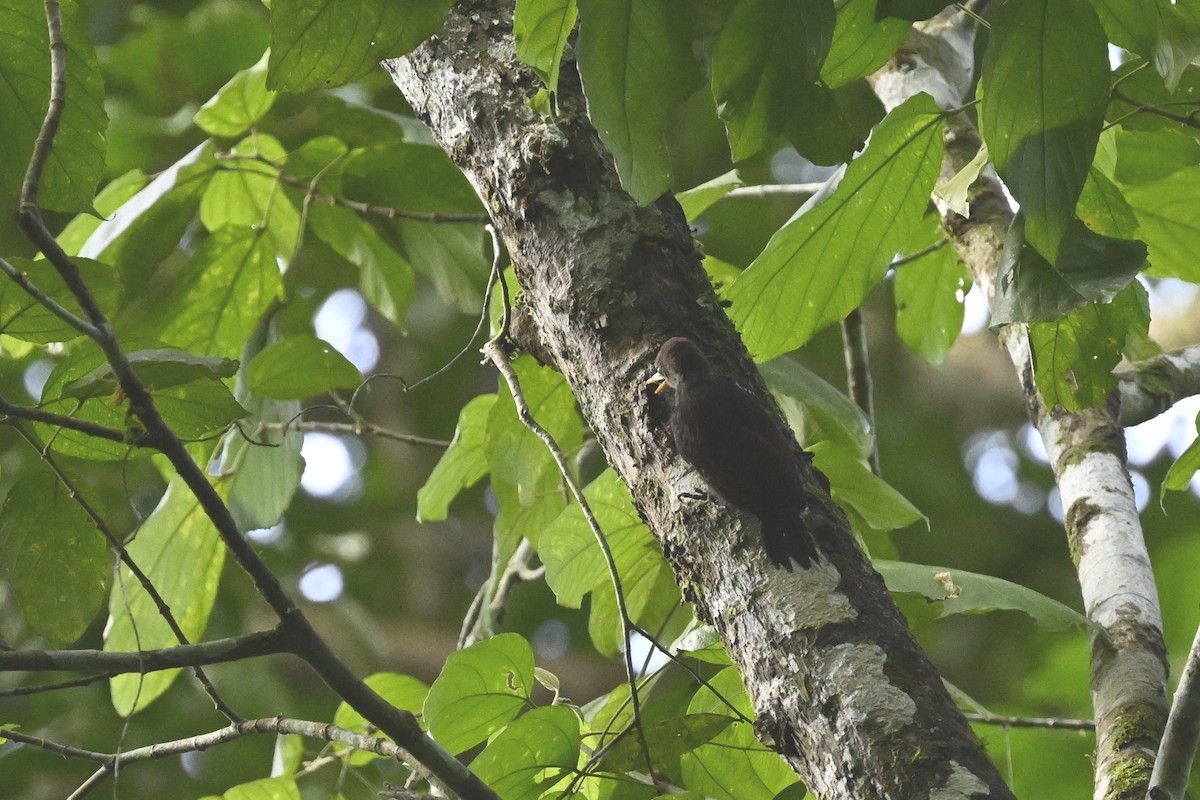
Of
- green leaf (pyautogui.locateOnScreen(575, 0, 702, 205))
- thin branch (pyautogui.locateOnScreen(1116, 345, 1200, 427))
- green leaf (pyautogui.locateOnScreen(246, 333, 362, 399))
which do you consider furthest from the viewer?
thin branch (pyautogui.locateOnScreen(1116, 345, 1200, 427))

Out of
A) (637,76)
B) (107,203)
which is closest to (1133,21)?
(637,76)

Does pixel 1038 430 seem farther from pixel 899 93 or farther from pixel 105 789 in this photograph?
pixel 105 789

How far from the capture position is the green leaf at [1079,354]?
1.90 metres

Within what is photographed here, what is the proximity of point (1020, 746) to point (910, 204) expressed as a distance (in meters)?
1.52

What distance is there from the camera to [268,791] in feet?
7.22

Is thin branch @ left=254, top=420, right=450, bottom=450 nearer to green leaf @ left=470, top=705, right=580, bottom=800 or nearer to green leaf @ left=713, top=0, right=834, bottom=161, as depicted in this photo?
green leaf @ left=470, top=705, right=580, bottom=800

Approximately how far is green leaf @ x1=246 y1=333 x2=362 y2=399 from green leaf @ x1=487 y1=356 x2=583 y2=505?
327mm

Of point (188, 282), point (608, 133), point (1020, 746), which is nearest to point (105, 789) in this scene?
point (188, 282)

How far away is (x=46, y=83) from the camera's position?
1.60m

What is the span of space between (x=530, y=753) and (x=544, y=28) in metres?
1.17

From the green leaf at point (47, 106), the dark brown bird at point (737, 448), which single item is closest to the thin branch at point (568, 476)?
the dark brown bird at point (737, 448)

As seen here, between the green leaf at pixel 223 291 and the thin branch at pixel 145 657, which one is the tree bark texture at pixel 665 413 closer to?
the thin branch at pixel 145 657

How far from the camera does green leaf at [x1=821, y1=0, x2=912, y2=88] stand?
146cm

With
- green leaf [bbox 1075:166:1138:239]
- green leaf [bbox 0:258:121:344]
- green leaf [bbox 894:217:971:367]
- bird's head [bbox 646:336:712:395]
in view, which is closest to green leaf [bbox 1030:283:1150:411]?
green leaf [bbox 1075:166:1138:239]
